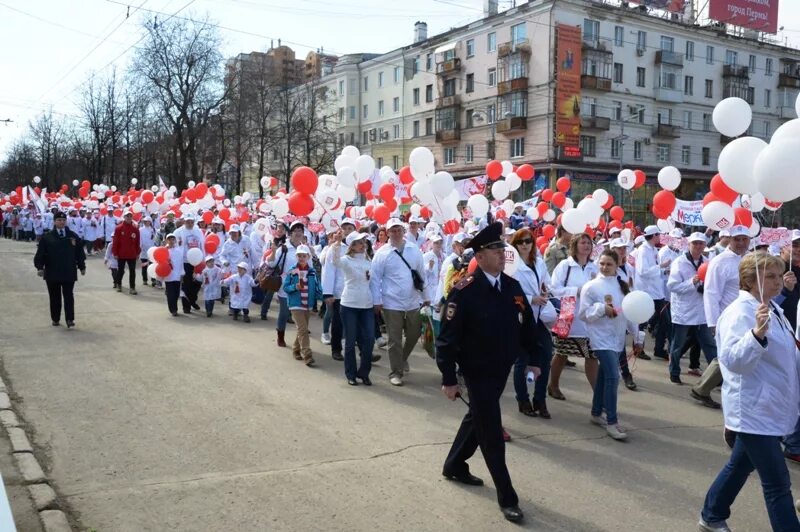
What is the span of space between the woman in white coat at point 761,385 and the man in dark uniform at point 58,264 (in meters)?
10.2

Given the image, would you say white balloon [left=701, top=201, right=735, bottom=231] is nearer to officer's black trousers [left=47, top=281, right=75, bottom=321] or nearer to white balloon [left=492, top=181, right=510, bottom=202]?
white balloon [left=492, top=181, right=510, bottom=202]

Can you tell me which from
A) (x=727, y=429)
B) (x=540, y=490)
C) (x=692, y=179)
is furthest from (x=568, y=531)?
(x=692, y=179)

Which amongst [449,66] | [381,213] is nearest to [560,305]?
[381,213]

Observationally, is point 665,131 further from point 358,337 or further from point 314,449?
point 314,449

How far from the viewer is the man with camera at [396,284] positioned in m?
8.16

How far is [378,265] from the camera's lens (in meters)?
8.22

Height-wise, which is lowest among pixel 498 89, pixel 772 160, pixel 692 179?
pixel 772 160

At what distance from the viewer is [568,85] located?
46344 mm

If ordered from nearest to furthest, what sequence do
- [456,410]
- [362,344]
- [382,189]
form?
[456,410], [362,344], [382,189]

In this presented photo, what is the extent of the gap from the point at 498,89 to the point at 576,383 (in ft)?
146

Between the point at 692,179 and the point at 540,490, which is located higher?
the point at 692,179

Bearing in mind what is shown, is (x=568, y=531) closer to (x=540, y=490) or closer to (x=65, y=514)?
(x=540, y=490)

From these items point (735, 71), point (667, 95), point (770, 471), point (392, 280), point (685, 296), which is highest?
point (735, 71)

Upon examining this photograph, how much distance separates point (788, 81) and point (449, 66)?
31.4 m
